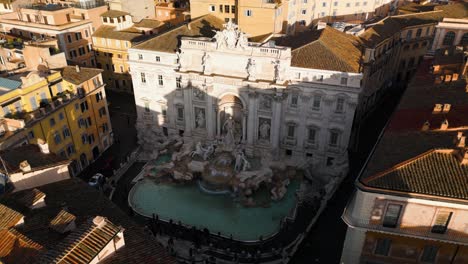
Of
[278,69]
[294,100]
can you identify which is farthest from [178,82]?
[294,100]

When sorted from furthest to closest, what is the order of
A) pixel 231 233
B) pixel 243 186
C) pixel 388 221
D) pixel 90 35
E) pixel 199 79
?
pixel 90 35 < pixel 199 79 < pixel 243 186 < pixel 231 233 < pixel 388 221

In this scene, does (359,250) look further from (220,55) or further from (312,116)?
(220,55)

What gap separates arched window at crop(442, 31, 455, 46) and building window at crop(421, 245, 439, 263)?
150ft

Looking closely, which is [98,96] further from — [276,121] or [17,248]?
[17,248]

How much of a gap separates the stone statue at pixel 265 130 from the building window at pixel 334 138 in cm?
818

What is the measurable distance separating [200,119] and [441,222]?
114 feet

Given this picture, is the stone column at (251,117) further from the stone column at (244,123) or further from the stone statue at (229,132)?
the stone statue at (229,132)

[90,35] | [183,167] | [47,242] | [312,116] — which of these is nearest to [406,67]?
[312,116]

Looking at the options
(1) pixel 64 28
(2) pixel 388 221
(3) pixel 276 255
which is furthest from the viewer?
(1) pixel 64 28

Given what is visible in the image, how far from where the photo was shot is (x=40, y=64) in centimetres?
5103

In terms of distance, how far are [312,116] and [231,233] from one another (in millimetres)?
17920

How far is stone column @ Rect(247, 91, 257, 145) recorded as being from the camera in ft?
163

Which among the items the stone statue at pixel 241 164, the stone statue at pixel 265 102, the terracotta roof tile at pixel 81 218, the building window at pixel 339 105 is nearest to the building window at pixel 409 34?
the building window at pixel 339 105

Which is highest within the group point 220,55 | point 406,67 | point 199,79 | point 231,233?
point 220,55
